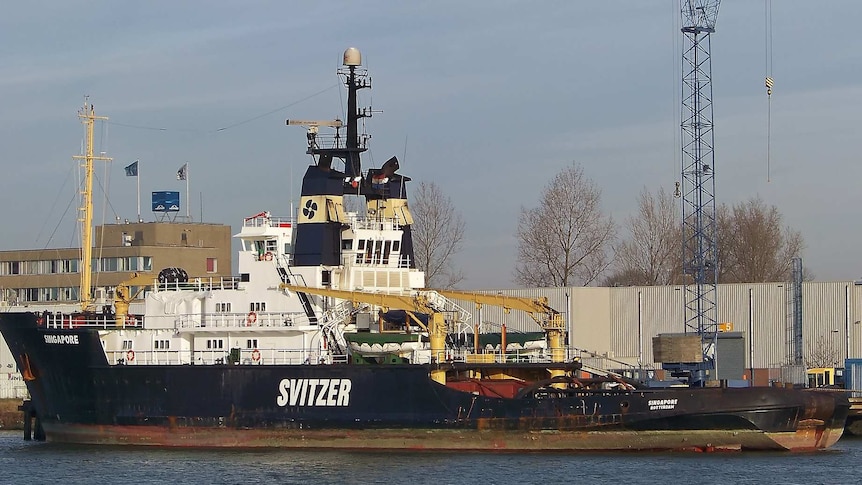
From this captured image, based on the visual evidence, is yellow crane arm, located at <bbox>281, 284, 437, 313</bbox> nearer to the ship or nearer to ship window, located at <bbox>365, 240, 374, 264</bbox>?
the ship

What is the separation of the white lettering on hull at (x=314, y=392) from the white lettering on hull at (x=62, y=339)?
7.29 metres

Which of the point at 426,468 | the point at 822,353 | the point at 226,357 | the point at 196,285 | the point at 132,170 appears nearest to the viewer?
the point at 426,468

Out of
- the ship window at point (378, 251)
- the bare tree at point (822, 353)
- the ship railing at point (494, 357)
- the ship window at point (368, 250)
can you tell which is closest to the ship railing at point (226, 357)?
the ship railing at point (494, 357)

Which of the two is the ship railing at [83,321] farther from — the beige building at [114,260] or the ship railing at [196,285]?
the beige building at [114,260]

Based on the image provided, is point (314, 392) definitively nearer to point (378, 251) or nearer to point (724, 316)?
point (378, 251)

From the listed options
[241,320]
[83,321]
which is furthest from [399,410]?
[83,321]

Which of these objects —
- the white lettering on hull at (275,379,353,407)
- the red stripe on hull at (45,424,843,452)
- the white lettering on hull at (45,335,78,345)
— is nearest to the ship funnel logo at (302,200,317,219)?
the white lettering on hull at (275,379,353,407)

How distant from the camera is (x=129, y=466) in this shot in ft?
133

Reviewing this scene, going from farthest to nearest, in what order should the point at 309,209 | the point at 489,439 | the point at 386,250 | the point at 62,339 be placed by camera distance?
1. the point at 386,250
2. the point at 309,209
3. the point at 62,339
4. the point at 489,439

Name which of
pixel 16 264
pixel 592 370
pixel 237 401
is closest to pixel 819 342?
pixel 592 370

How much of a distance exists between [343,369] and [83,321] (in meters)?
9.71

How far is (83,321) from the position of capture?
4612 cm

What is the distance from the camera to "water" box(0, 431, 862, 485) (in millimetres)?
36438

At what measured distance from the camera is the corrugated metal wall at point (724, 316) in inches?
2473
